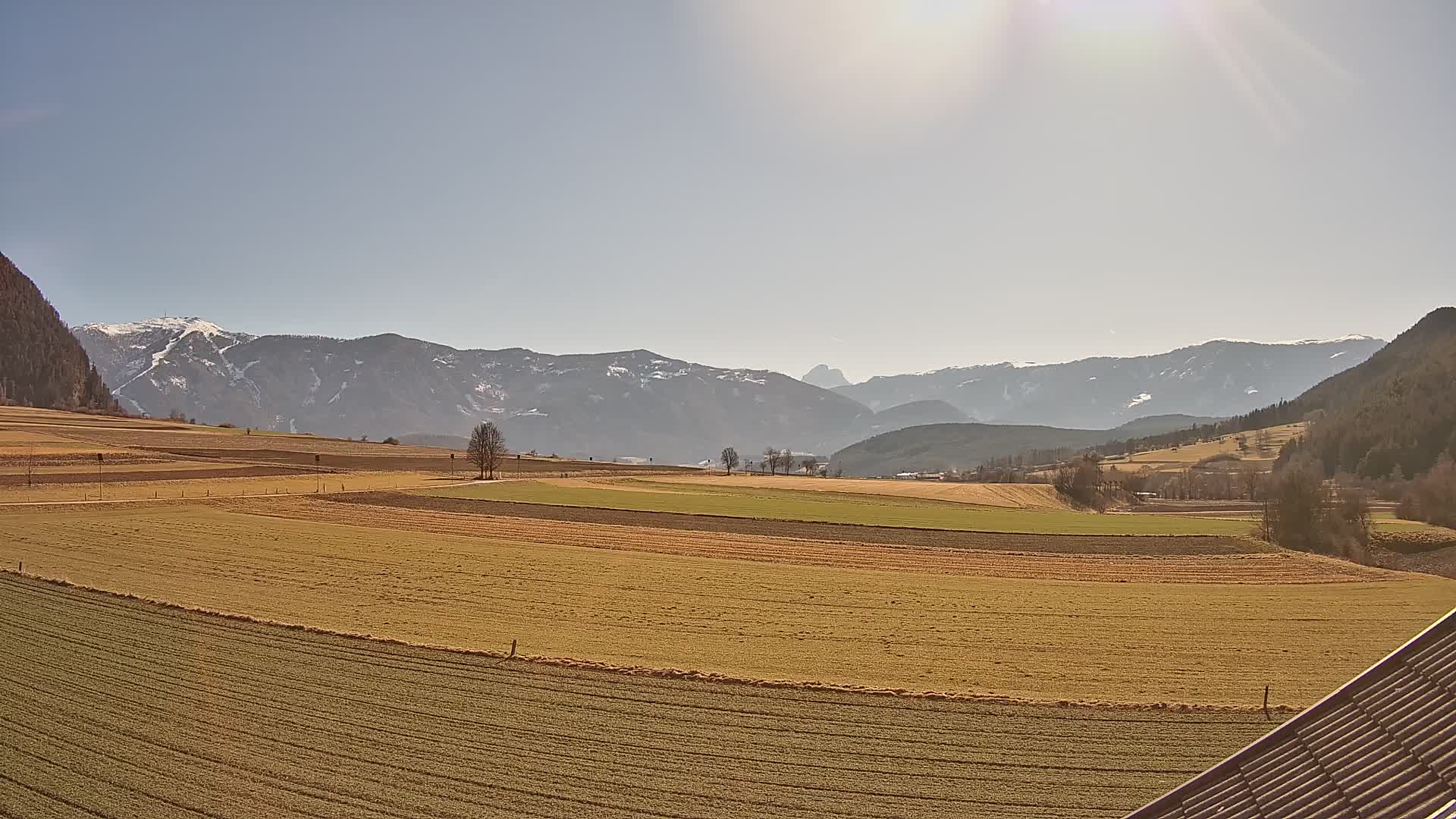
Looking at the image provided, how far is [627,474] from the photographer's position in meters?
145

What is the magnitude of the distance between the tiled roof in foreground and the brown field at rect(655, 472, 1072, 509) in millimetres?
Result: 99761

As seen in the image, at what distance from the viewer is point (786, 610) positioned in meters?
35.1

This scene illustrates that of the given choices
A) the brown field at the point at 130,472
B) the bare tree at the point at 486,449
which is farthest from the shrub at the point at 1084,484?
the brown field at the point at 130,472

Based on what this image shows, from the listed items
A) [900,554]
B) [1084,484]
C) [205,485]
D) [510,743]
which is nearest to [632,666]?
[510,743]

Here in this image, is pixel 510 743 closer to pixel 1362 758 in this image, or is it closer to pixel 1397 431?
pixel 1362 758

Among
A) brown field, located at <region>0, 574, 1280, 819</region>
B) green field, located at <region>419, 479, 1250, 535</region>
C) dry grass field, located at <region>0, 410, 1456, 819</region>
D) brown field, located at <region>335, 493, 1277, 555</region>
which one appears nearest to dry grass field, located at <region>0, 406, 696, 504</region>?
green field, located at <region>419, 479, 1250, 535</region>

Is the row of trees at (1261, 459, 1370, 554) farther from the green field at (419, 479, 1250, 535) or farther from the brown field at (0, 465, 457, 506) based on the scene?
the brown field at (0, 465, 457, 506)

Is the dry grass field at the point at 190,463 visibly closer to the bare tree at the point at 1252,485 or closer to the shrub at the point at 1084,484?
the shrub at the point at 1084,484

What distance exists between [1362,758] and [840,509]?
80595 millimetres

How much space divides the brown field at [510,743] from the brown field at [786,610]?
2737 mm

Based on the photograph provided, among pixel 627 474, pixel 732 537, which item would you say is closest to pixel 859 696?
pixel 732 537

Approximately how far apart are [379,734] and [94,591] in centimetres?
2293

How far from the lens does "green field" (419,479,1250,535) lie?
2960 inches

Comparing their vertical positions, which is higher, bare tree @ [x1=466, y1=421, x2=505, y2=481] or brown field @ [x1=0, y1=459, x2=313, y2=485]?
bare tree @ [x1=466, y1=421, x2=505, y2=481]
